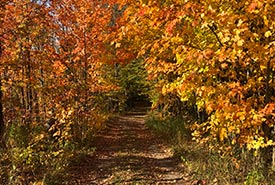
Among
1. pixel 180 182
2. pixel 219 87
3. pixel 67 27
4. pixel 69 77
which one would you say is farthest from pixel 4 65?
pixel 219 87

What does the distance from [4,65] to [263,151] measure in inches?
307

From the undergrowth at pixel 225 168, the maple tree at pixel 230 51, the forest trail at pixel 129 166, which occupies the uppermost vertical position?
the maple tree at pixel 230 51

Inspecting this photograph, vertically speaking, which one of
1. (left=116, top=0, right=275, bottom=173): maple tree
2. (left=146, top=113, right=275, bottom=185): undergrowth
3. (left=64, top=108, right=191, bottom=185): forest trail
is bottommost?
(left=64, top=108, right=191, bottom=185): forest trail

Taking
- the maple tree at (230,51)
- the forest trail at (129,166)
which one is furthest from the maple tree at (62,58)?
the maple tree at (230,51)

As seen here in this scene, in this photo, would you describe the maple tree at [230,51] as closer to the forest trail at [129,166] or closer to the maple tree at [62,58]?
the forest trail at [129,166]

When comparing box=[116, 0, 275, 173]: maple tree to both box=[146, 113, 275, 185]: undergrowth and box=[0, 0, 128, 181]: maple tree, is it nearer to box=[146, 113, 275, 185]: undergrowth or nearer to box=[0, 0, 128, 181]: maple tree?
box=[146, 113, 275, 185]: undergrowth

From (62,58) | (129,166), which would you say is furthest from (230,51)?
(62,58)

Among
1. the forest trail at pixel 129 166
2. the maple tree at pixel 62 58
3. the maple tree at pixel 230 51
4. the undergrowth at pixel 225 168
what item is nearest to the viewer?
the maple tree at pixel 230 51

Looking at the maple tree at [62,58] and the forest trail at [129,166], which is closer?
the forest trail at [129,166]

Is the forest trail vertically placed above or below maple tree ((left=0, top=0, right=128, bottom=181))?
below

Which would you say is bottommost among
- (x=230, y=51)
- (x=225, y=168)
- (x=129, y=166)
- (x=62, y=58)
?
(x=129, y=166)

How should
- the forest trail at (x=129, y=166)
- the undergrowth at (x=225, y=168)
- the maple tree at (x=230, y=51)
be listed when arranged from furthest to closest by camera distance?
1. the forest trail at (x=129, y=166)
2. the undergrowth at (x=225, y=168)
3. the maple tree at (x=230, y=51)

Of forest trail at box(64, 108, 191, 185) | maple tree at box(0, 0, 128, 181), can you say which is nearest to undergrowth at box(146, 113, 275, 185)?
forest trail at box(64, 108, 191, 185)

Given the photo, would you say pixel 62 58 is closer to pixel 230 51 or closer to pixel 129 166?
pixel 129 166
